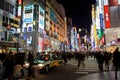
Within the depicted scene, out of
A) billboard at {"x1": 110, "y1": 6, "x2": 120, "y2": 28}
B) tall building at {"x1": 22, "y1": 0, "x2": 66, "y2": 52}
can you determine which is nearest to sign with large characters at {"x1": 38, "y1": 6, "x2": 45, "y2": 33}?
tall building at {"x1": 22, "y1": 0, "x2": 66, "y2": 52}

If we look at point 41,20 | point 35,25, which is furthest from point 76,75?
point 41,20

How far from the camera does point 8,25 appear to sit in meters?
58.9

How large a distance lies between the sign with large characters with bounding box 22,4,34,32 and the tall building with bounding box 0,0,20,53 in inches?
765

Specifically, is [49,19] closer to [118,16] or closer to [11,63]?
[118,16]

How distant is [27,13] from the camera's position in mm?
86625

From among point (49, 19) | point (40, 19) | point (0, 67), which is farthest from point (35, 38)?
point (0, 67)

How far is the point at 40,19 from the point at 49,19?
1469 cm

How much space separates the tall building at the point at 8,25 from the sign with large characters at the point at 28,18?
1942cm

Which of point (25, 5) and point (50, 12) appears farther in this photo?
point (50, 12)

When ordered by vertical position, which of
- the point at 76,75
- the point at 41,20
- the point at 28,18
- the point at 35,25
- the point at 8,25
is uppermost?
the point at 28,18

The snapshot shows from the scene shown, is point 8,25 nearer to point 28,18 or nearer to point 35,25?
point 35,25

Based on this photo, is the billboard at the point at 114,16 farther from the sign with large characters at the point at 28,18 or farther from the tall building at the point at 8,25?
the sign with large characters at the point at 28,18

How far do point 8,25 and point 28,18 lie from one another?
27.4 meters

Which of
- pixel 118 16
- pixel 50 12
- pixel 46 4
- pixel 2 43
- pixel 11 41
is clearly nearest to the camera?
pixel 2 43
